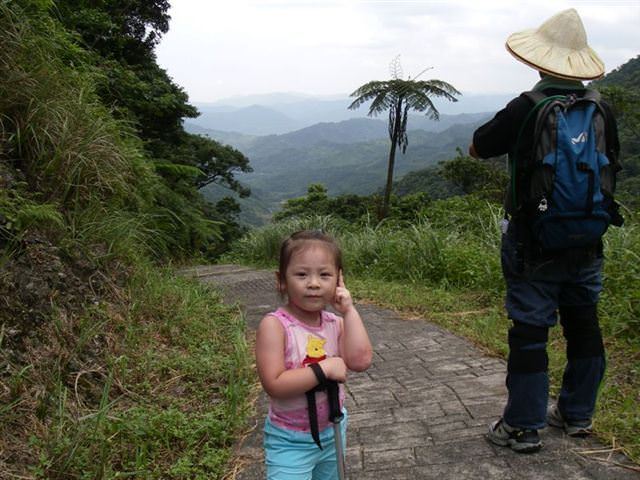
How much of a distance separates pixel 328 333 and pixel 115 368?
5.82 feet

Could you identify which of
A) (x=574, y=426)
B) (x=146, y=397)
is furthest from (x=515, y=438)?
(x=146, y=397)

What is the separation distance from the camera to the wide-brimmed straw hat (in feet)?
7.82

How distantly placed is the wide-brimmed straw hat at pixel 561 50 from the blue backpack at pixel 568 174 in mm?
180

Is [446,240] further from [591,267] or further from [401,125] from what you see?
[401,125]

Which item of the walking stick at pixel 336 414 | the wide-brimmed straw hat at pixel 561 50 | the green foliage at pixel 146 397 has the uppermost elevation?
the wide-brimmed straw hat at pixel 561 50

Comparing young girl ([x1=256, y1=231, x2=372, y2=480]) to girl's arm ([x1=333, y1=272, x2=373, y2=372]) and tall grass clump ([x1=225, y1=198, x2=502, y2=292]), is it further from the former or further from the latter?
tall grass clump ([x1=225, y1=198, x2=502, y2=292])

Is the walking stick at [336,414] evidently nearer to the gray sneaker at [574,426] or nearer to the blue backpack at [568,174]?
the blue backpack at [568,174]

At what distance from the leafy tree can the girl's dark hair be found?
51.7 ft

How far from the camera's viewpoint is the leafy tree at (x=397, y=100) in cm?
1748

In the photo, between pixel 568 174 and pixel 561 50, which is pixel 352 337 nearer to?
Result: pixel 568 174

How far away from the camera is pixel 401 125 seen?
1773 centimetres

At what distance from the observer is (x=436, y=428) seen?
2801mm

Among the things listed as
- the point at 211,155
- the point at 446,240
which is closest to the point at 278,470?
the point at 446,240

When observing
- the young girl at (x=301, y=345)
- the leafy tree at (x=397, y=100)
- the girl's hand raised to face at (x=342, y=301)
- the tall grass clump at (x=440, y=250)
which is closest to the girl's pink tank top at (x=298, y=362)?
the young girl at (x=301, y=345)
